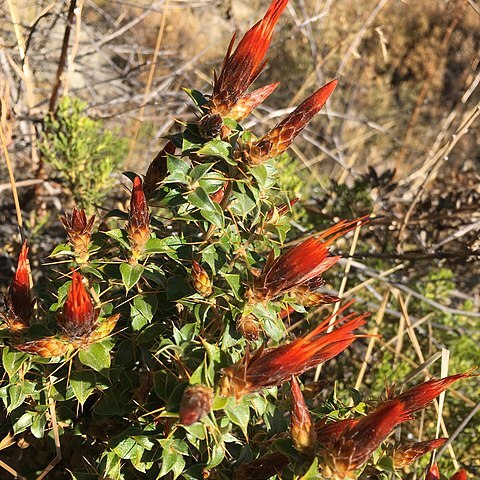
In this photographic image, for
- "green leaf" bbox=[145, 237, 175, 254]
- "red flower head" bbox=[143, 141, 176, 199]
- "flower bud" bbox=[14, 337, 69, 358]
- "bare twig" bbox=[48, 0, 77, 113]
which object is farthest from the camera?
"bare twig" bbox=[48, 0, 77, 113]

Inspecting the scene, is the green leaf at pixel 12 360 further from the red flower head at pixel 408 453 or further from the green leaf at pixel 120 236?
the red flower head at pixel 408 453

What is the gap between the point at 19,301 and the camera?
3.86ft

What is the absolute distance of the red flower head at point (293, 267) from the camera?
1.00m

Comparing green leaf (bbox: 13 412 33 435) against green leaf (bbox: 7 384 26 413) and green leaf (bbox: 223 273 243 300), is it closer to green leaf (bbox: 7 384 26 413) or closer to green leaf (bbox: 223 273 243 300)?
green leaf (bbox: 7 384 26 413)

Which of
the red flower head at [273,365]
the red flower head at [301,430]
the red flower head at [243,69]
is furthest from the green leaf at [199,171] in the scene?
the red flower head at [301,430]

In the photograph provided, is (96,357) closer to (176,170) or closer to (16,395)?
(16,395)

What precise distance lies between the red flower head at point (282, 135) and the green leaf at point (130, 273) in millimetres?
297

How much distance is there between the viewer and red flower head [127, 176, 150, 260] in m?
1.11

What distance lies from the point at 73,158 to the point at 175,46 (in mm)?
3552

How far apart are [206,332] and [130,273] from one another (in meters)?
0.20

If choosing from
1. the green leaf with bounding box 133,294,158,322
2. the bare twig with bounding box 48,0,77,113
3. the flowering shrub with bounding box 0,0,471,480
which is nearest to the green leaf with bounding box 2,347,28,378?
the flowering shrub with bounding box 0,0,471,480

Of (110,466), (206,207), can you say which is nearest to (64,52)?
(206,207)

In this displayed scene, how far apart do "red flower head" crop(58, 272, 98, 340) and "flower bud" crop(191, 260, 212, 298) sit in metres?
0.20

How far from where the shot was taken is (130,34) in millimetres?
5469
